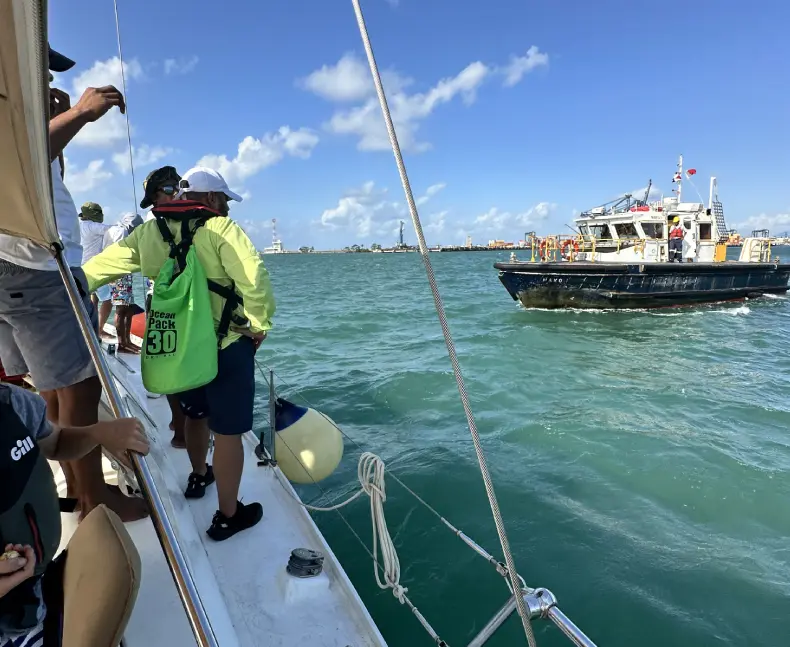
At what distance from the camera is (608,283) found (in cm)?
1537

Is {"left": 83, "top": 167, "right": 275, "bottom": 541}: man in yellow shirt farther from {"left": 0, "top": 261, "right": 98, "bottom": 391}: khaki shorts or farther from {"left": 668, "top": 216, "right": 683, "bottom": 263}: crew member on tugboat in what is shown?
{"left": 668, "top": 216, "right": 683, "bottom": 263}: crew member on tugboat

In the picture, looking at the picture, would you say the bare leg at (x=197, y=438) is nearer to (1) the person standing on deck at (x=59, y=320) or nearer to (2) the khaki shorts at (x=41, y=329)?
(1) the person standing on deck at (x=59, y=320)

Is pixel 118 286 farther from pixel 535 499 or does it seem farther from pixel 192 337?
pixel 535 499

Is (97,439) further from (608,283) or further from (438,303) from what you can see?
(608,283)

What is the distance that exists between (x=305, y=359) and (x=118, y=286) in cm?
388

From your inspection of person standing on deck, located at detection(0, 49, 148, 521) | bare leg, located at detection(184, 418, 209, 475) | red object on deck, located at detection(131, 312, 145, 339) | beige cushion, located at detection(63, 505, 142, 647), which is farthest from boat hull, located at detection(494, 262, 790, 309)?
beige cushion, located at detection(63, 505, 142, 647)

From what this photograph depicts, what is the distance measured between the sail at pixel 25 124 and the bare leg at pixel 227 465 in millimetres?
1172

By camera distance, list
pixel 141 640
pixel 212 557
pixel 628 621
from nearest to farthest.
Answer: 1. pixel 141 640
2. pixel 212 557
3. pixel 628 621

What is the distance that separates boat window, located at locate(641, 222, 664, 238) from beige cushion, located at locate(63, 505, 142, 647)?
20.2 metres

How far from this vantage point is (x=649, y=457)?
4.91 m

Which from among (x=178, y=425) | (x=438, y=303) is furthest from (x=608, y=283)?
(x=438, y=303)

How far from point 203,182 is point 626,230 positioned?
1965 cm

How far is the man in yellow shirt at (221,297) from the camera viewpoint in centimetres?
212

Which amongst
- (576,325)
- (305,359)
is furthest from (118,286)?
(576,325)
